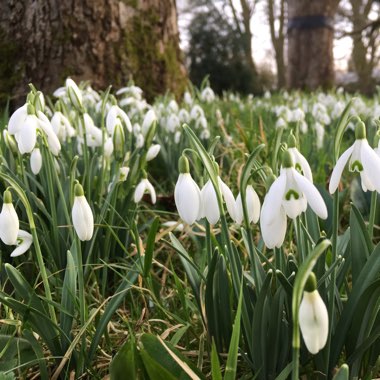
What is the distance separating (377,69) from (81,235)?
74.3ft

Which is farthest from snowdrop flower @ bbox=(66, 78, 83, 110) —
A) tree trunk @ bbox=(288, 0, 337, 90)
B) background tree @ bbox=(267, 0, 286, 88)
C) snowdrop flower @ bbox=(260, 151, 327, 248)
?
background tree @ bbox=(267, 0, 286, 88)

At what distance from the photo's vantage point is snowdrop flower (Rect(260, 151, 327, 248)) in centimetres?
88

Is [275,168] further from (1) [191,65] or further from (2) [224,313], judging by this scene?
(1) [191,65]

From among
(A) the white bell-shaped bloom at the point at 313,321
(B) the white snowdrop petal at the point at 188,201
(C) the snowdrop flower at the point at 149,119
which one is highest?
(C) the snowdrop flower at the point at 149,119

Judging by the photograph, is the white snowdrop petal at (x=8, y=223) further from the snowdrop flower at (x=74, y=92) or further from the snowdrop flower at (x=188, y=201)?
the snowdrop flower at (x=74, y=92)

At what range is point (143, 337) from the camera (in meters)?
1.07

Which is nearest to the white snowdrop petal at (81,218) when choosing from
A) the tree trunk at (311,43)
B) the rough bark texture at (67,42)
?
the rough bark texture at (67,42)

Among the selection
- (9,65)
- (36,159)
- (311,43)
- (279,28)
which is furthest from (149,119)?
(279,28)

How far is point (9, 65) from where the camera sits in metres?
3.69

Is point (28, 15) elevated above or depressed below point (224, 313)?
above

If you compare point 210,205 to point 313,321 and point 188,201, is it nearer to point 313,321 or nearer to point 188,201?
point 188,201

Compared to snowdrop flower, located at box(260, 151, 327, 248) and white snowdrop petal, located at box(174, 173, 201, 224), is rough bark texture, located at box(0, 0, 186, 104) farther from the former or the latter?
snowdrop flower, located at box(260, 151, 327, 248)

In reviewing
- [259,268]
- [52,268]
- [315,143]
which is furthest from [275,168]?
[315,143]

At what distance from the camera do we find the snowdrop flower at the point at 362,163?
3.11 ft
